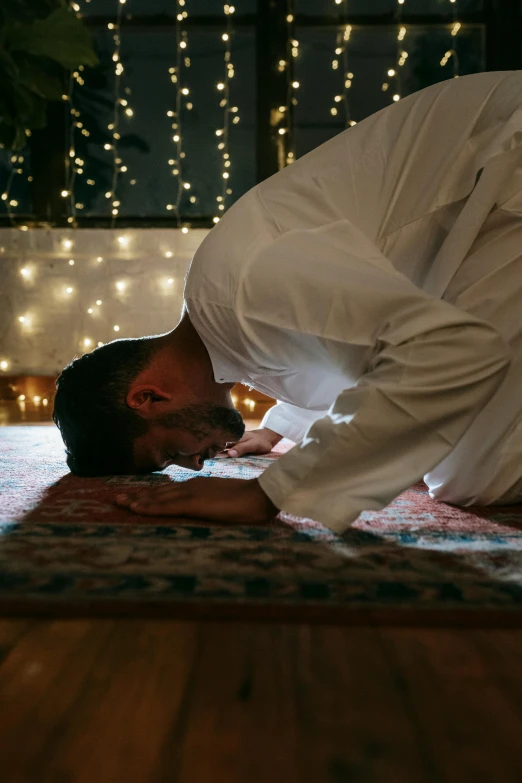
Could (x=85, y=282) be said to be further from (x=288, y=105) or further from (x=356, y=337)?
(x=356, y=337)

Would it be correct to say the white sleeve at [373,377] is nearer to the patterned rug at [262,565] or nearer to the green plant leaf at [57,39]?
the patterned rug at [262,565]

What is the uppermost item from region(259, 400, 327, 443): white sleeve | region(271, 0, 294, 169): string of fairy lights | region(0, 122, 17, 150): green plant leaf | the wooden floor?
region(271, 0, 294, 169): string of fairy lights

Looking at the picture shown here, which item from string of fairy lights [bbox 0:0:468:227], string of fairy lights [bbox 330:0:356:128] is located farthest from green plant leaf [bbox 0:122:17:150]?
string of fairy lights [bbox 330:0:356:128]

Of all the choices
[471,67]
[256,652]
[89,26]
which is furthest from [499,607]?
[89,26]

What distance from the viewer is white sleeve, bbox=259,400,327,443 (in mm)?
1742

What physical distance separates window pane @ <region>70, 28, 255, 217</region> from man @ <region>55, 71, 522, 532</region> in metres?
2.53

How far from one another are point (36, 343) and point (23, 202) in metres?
0.81

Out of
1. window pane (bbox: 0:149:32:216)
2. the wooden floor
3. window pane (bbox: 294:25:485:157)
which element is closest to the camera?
the wooden floor

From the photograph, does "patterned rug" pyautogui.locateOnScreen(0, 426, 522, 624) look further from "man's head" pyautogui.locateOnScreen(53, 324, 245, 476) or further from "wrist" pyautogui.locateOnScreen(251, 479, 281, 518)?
"man's head" pyautogui.locateOnScreen(53, 324, 245, 476)

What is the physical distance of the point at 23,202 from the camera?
12.4 feet

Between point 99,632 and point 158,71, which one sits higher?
point 158,71

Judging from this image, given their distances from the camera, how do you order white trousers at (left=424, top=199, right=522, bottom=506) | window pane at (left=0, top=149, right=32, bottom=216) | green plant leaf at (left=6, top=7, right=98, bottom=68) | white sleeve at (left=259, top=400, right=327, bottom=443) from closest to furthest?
white trousers at (left=424, top=199, right=522, bottom=506) → white sleeve at (left=259, top=400, right=327, bottom=443) → green plant leaf at (left=6, top=7, right=98, bottom=68) → window pane at (left=0, top=149, right=32, bottom=216)

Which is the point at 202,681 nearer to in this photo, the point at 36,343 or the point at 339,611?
the point at 339,611

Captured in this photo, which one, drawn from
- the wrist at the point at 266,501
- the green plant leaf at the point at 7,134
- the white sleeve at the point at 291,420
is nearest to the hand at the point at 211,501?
the wrist at the point at 266,501
